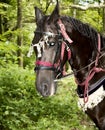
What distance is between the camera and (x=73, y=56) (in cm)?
398

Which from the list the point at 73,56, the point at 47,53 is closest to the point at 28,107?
the point at 73,56

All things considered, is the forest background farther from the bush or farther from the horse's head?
the horse's head

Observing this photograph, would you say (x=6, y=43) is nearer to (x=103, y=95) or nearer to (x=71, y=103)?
(x=71, y=103)

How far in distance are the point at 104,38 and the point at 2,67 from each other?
3603mm

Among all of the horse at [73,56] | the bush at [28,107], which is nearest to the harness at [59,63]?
the horse at [73,56]

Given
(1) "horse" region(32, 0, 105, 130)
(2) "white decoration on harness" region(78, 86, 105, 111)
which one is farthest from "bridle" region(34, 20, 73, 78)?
(2) "white decoration on harness" region(78, 86, 105, 111)

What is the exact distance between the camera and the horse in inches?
145

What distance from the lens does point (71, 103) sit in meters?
7.32

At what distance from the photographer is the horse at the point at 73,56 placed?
3688 mm

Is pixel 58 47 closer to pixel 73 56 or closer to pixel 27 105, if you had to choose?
pixel 73 56

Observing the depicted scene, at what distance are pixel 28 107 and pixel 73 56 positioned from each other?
10.6ft

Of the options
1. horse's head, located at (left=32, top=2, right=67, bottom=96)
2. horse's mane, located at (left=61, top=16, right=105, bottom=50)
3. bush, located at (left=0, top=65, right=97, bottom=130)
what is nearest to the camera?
horse's head, located at (left=32, top=2, right=67, bottom=96)

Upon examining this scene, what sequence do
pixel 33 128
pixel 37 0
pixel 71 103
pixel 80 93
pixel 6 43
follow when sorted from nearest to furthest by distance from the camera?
1. pixel 80 93
2. pixel 33 128
3. pixel 6 43
4. pixel 71 103
5. pixel 37 0

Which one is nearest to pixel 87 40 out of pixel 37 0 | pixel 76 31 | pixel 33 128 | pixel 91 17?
pixel 76 31
